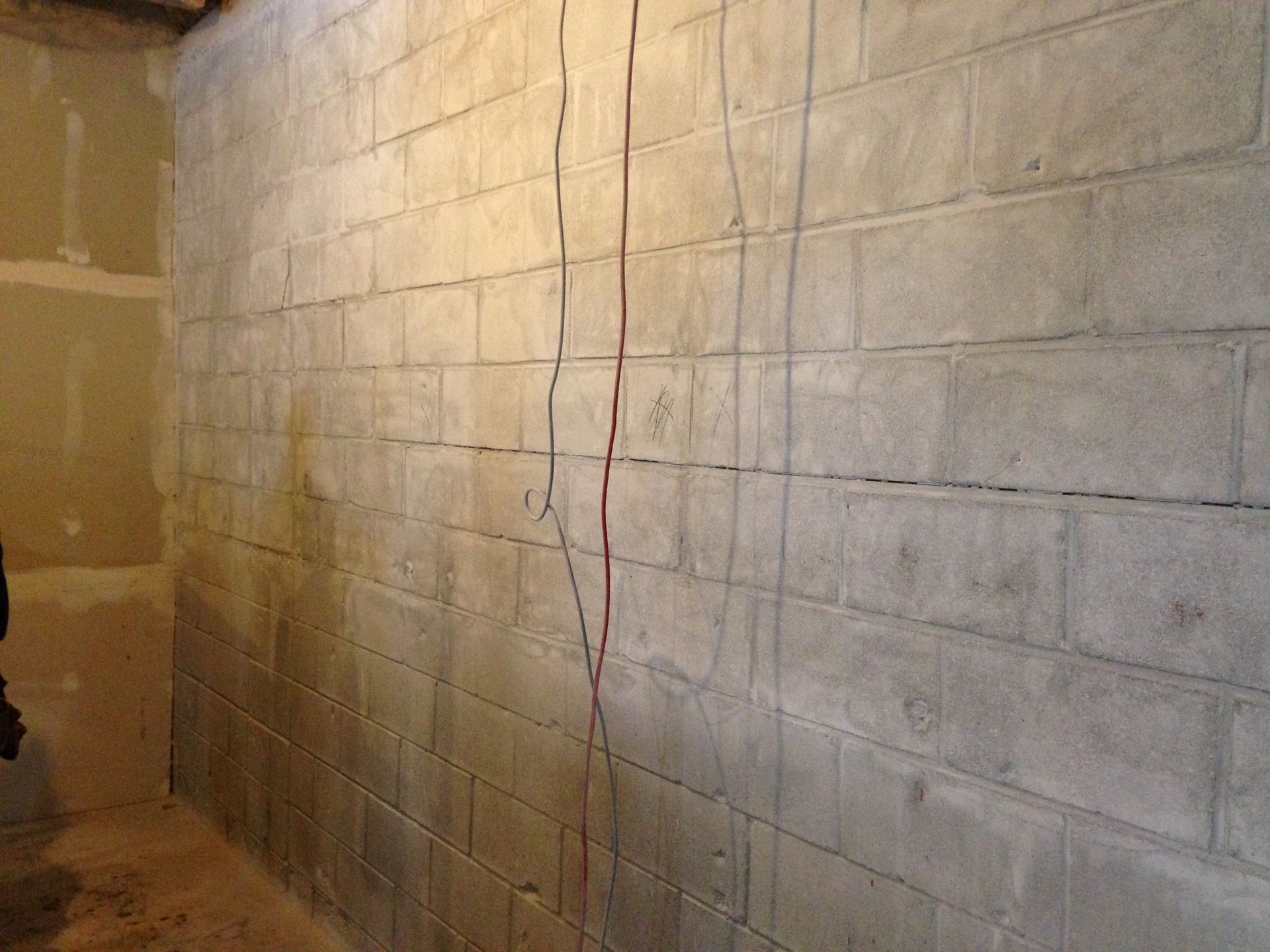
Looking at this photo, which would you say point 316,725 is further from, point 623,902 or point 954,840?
point 954,840

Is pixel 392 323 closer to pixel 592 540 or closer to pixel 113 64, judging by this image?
pixel 592 540

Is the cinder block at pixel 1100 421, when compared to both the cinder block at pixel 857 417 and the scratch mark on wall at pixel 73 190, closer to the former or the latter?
the cinder block at pixel 857 417

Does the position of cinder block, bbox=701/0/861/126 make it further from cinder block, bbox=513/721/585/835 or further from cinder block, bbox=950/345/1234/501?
cinder block, bbox=513/721/585/835

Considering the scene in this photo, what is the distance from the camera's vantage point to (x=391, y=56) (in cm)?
267

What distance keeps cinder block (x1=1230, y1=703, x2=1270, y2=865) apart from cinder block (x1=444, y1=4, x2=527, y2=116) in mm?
1845

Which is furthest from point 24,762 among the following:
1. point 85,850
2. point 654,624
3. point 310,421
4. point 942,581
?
point 942,581

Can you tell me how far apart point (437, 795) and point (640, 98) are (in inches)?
68.3

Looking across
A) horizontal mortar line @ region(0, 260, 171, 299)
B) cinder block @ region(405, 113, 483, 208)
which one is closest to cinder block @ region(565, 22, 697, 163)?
cinder block @ region(405, 113, 483, 208)

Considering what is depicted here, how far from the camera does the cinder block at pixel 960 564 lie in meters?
1.32

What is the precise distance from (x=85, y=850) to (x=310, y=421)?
72.7 inches

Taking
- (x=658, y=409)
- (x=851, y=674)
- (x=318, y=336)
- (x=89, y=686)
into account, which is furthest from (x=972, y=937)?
(x=89, y=686)

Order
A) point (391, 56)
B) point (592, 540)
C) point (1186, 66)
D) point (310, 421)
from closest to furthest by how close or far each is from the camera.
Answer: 1. point (1186, 66)
2. point (592, 540)
3. point (391, 56)
4. point (310, 421)

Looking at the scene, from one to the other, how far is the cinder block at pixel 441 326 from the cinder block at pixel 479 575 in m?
0.44

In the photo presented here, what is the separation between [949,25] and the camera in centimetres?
143
